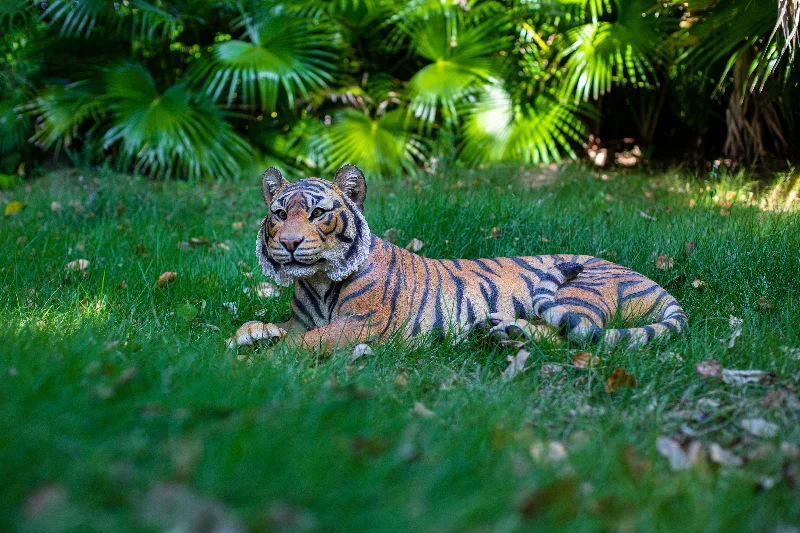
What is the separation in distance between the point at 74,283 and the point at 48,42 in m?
5.41

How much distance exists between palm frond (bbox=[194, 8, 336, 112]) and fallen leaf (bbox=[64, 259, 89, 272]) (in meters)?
3.17

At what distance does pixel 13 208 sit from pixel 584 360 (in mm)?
5470

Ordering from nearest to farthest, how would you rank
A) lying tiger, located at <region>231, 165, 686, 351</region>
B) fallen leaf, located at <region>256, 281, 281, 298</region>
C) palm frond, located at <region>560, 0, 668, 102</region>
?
1. lying tiger, located at <region>231, 165, 686, 351</region>
2. fallen leaf, located at <region>256, 281, 281, 298</region>
3. palm frond, located at <region>560, 0, 668, 102</region>

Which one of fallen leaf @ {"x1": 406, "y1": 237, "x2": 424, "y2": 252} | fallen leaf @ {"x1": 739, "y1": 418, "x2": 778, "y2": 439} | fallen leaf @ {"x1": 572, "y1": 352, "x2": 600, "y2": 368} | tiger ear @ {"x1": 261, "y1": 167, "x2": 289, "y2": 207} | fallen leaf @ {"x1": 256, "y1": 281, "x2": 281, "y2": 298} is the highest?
tiger ear @ {"x1": 261, "y1": 167, "x2": 289, "y2": 207}

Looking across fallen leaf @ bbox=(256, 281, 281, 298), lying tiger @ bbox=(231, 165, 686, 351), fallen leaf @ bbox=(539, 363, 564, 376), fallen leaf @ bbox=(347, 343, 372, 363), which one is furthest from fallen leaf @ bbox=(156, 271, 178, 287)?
fallen leaf @ bbox=(539, 363, 564, 376)

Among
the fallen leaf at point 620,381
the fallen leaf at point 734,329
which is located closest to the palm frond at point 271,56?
the fallen leaf at point 734,329

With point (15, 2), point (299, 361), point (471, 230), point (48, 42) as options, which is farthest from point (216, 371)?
point (48, 42)

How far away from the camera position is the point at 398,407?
273cm

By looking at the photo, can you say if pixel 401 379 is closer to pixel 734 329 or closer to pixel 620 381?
pixel 620 381

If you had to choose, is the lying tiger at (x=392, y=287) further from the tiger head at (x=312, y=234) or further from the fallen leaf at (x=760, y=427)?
the fallen leaf at (x=760, y=427)

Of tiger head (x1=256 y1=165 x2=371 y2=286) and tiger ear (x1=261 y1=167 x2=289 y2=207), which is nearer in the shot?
tiger head (x1=256 y1=165 x2=371 y2=286)

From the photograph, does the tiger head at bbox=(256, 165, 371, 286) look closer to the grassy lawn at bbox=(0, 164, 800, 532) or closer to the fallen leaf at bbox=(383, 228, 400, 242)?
the grassy lawn at bbox=(0, 164, 800, 532)

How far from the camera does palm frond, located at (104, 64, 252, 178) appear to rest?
7805 millimetres

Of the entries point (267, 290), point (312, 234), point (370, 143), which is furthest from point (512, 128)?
point (312, 234)
